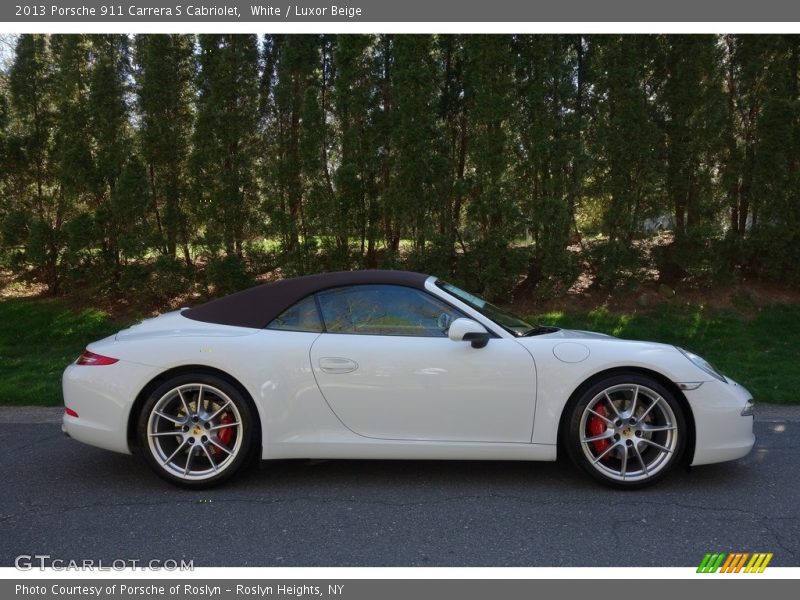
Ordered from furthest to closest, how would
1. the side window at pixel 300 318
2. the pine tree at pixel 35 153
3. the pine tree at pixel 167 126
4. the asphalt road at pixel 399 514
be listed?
the pine tree at pixel 35 153
the pine tree at pixel 167 126
the side window at pixel 300 318
the asphalt road at pixel 399 514

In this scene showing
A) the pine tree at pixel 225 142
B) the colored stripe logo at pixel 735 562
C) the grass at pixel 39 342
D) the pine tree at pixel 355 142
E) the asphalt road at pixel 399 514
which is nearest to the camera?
the colored stripe logo at pixel 735 562

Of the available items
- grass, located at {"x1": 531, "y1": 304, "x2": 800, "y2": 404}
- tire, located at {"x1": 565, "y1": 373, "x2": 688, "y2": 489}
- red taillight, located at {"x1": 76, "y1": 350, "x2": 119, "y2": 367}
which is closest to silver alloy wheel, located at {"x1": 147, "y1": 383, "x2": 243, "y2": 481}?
red taillight, located at {"x1": 76, "y1": 350, "x2": 119, "y2": 367}

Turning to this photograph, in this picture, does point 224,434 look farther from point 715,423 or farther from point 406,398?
point 715,423

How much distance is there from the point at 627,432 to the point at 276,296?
2327 millimetres

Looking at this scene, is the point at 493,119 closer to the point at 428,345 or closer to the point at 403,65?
the point at 403,65

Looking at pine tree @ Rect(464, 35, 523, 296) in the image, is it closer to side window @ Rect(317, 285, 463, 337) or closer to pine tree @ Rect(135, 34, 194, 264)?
pine tree @ Rect(135, 34, 194, 264)

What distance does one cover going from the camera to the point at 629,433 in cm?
376

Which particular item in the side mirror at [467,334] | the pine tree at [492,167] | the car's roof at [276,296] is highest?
the pine tree at [492,167]

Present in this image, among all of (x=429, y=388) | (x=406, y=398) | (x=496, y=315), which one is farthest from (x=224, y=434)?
(x=496, y=315)

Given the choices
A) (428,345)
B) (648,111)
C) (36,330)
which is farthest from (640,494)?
(36,330)

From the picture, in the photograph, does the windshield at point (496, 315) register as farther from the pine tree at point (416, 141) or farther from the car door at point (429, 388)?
the pine tree at point (416, 141)

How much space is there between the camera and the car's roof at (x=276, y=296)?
13.1 feet

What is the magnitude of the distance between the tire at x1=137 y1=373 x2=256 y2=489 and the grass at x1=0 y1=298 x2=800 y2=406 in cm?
288

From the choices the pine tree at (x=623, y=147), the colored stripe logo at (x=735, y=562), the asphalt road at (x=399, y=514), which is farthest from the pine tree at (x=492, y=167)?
the colored stripe logo at (x=735, y=562)
